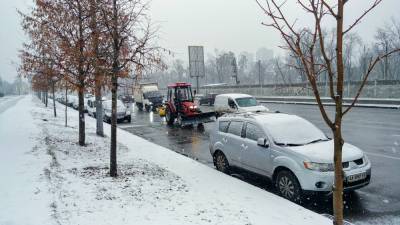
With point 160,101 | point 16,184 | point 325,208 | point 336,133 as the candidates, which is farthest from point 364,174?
point 160,101

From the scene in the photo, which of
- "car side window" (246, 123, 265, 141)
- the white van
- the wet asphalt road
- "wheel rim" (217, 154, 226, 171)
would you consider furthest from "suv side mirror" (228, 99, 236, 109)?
"car side window" (246, 123, 265, 141)

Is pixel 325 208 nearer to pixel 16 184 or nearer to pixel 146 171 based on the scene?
pixel 146 171

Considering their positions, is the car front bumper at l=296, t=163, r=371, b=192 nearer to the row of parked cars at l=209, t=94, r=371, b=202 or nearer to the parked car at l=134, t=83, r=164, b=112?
the row of parked cars at l=209, t=94, r=371, b=202

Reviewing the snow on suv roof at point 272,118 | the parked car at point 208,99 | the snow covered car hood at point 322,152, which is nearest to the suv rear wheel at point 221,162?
the snow on suv roof at point 272,118

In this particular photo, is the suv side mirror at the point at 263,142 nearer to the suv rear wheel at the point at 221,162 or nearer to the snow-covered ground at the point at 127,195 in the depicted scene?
the snow-covered ground at the point at 127,195

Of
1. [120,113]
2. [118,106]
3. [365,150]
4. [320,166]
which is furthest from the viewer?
[118,106]

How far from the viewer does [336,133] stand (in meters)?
3.27

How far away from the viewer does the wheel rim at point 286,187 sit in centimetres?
756

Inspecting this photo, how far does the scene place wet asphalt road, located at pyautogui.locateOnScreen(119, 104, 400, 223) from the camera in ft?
23.5

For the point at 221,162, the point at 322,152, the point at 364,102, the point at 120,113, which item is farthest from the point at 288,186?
the point at 364,102

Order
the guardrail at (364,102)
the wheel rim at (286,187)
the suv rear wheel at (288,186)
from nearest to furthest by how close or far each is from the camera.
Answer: the suv rear wheel at (288,186) < the wheel rim at (286,187) < the guardrail at (364,102)

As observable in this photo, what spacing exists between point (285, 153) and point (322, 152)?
0.74 metres

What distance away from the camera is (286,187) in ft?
25.2

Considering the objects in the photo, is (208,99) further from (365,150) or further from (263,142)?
(263,142)
